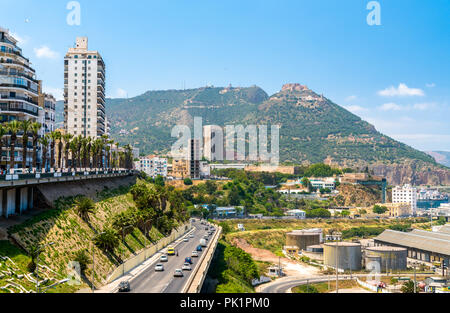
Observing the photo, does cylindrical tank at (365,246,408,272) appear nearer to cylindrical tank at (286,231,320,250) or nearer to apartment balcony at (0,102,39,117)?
cylindrical tank at (286,231,320,250)

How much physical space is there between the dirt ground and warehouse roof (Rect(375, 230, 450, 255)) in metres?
27.6

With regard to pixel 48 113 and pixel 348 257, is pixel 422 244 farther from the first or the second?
pixel 48 113

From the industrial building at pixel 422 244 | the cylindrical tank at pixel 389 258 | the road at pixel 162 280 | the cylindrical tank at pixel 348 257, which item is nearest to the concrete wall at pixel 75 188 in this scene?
the road at pixel 162 280

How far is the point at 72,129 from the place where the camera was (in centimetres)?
12862

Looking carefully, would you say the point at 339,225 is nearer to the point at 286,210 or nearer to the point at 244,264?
the point at 286,210

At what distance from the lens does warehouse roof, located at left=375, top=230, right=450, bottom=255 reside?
101438mm

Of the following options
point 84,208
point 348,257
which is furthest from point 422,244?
point 84,208

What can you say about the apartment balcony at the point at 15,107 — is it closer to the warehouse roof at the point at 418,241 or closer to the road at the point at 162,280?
the road at the point at 162,280

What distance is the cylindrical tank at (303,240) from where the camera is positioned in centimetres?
12088

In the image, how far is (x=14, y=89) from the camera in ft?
228

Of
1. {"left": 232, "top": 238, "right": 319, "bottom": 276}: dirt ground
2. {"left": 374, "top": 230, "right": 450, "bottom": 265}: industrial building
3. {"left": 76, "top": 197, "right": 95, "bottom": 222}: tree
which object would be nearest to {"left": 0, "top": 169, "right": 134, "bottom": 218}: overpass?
{"left": 76, "top": 197, "right": 95, "bottom": 222}: tree

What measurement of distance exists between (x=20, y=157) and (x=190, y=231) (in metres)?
38.5

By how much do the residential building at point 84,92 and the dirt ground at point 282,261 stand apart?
176 feet
